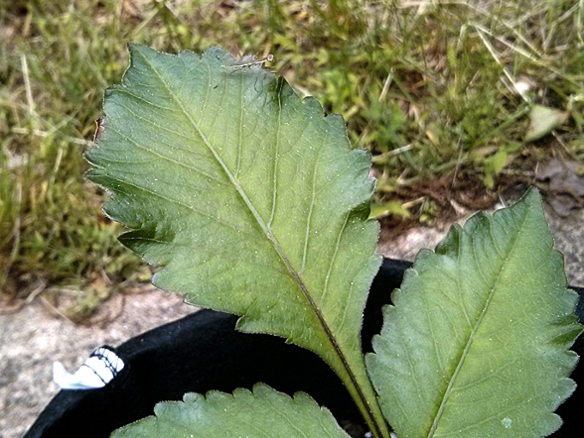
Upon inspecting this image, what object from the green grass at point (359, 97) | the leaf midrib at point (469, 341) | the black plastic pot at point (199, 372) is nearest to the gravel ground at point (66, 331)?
the green grass at point (359, 97)

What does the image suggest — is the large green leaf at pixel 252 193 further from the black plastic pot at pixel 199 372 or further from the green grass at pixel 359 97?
the green grass at pixel 359 97

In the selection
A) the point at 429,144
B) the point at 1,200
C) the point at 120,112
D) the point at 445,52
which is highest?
the point at 120,112

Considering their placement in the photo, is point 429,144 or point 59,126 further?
point 59,126

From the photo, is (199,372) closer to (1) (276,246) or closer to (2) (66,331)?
(1) (276,246)

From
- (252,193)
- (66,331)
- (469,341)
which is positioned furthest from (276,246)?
(66,331)

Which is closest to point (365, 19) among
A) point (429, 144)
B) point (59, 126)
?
point (429, 144)

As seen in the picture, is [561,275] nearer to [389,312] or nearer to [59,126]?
[389,312]

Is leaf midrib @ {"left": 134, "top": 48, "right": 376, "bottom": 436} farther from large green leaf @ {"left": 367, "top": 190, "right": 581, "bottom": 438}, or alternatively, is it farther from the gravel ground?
the gravel ground
